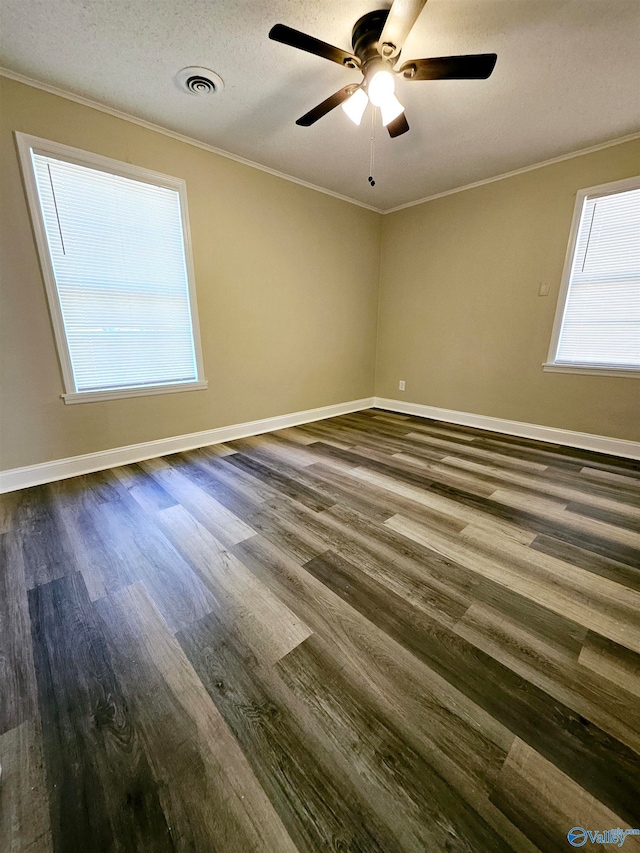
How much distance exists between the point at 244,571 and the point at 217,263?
109 inches

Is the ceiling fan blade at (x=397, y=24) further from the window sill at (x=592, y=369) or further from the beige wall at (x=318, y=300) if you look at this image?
the window sill at (x=592, y=369)

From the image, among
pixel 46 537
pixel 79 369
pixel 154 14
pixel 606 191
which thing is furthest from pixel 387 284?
pixel 46 537

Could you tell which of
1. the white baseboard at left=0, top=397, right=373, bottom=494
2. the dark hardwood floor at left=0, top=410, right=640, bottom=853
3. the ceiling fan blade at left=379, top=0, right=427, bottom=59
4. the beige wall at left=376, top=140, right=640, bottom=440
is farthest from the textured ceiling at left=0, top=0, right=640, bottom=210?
the dark hardwood floor at left=0, top=410, right=640, bottom=853

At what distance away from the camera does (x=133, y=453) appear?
9.52 feet

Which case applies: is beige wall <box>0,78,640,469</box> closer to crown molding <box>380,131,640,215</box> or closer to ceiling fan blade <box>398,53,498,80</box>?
crown molding <box>380,131,640,215</box>

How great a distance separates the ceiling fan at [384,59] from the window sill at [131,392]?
2336 mm

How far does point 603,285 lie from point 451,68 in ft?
7.98

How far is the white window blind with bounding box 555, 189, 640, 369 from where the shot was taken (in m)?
2.80

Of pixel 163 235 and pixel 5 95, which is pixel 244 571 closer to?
pixel 163 235

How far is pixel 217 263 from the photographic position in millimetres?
3068

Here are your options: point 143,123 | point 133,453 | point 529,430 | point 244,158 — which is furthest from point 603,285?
point 133,453

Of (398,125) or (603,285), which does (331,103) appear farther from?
(603,285)

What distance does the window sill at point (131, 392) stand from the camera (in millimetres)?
2537

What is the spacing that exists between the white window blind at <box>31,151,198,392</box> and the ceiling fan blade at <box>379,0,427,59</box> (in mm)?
1951
